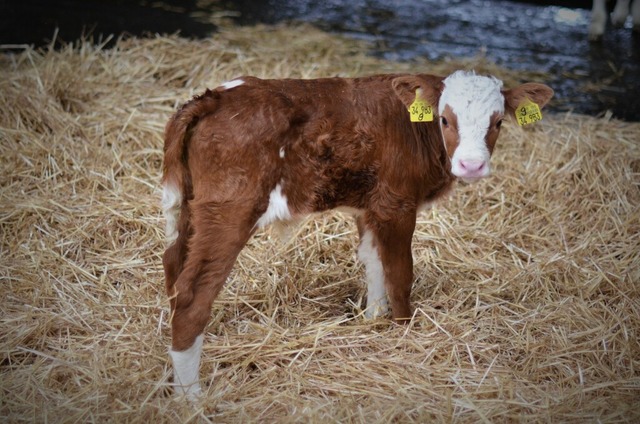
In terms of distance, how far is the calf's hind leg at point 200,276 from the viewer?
364 cm

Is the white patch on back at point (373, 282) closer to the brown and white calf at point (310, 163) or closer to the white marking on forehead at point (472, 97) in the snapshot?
the brown and white calf at point (310, 163)

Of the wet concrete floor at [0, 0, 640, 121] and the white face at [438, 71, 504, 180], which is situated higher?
the white face at [438, 71, 504, 180]

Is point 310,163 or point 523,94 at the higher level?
point 523,94

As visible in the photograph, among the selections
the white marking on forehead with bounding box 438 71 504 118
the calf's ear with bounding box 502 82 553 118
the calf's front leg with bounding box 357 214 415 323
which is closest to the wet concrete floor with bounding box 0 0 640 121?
the calf's ear with bounding box 502 82 553 118

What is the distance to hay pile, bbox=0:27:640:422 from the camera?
146 inches

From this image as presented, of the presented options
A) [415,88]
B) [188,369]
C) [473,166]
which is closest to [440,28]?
[415,88]

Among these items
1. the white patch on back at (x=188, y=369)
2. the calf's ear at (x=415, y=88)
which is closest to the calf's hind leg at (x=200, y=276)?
the white patch on back at (x=188, y=369)

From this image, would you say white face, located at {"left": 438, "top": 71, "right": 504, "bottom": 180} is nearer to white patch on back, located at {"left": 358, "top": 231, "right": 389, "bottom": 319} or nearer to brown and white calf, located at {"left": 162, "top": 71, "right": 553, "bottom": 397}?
brown and white calf, located at {"left": 162, "top": 71, "right": 553, "bottom": 397}

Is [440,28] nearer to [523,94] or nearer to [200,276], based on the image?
[523,94]

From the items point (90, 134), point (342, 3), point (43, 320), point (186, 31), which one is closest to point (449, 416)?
point (43, 320)

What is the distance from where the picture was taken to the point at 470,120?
396 centimetres

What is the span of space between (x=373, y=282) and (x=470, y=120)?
1178 millimetres

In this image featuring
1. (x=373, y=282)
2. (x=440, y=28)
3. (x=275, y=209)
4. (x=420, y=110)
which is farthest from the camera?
(x=440, y=28)

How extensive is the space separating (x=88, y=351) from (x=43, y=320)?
0.36 metres
